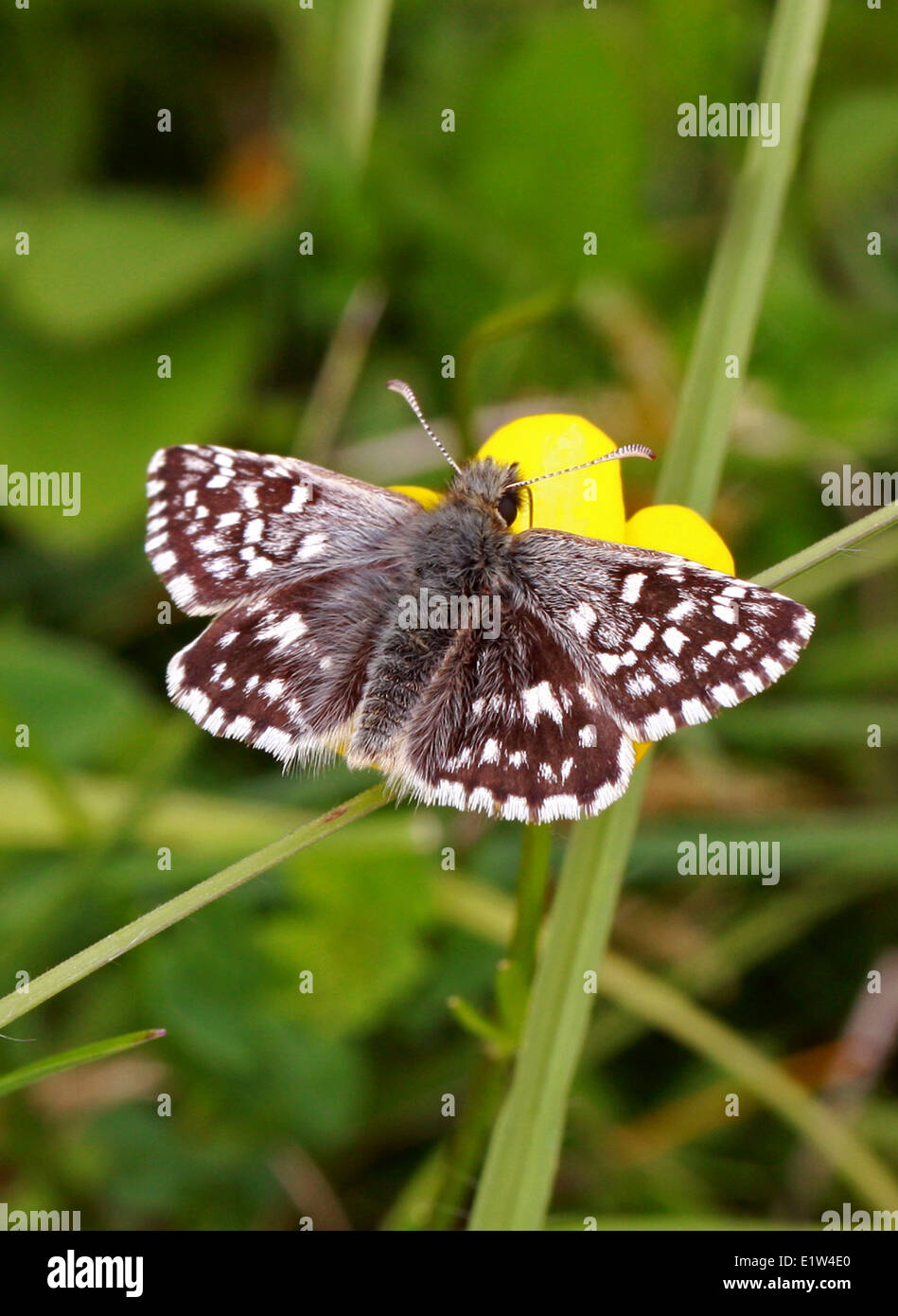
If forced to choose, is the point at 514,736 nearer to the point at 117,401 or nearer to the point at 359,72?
the point at 117,401

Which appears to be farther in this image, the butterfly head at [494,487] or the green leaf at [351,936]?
the green leaf at [351,936]

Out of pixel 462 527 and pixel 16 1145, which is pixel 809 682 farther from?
pixel 16 1145

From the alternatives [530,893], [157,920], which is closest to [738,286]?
[530,893]

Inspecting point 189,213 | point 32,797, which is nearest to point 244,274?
point 189,213

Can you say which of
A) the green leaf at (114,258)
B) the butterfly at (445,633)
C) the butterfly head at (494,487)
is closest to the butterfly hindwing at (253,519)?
the butterfly at (445,633)

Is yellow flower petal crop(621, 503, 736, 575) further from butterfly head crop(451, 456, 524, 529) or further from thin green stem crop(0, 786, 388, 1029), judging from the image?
thin green stem crop(0, 786, 388, 1029)

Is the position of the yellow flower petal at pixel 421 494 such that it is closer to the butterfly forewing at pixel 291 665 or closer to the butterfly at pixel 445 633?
the butterfly at pixel 445 633

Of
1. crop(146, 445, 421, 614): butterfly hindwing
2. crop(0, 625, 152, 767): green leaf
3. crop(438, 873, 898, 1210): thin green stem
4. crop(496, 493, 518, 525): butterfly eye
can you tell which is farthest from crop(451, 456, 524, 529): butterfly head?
crop(0, 625, 152, 767): green leaf
